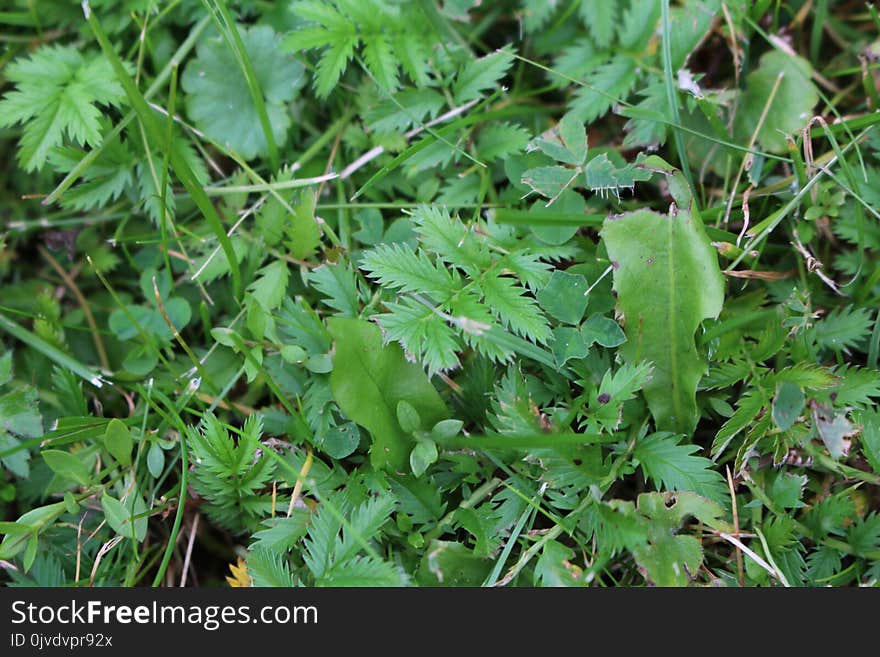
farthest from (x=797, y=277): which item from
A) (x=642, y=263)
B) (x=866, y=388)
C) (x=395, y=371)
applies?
(x=395, y=371)

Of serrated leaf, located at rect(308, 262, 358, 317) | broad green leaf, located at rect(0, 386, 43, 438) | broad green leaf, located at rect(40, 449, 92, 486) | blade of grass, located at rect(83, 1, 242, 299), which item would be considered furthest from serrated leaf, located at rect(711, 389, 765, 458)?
broad green leaf, located at rect(0, 386, 43, 438)

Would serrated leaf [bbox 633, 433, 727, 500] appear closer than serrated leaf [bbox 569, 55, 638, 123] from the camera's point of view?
Yes

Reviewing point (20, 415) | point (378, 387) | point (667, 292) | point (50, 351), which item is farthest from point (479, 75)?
point (20, 415)

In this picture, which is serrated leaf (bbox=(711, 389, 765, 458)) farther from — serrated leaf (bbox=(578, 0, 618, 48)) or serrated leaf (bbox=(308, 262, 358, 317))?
serrated leaf (bbox=(578, 0, 618, 48))

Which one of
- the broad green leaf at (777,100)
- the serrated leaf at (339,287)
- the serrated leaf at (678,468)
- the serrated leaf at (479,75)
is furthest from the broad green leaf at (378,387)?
the broad green leaf at (777,100)

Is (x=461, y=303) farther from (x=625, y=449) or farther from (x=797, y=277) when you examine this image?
(x=797, y=277)

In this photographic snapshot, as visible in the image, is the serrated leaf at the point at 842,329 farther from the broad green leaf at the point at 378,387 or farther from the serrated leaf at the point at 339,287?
the serrated leaf at the point at 339,287
